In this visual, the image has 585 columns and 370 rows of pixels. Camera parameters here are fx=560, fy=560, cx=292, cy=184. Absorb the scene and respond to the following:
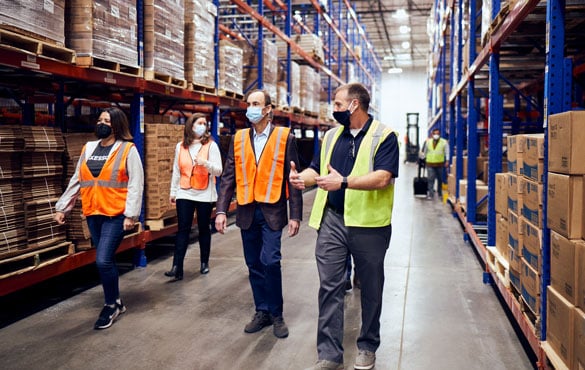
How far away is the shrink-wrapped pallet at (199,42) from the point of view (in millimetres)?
8078

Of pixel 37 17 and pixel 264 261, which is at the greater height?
pixel 37 17

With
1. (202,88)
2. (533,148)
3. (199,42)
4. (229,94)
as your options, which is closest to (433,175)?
(229,94)

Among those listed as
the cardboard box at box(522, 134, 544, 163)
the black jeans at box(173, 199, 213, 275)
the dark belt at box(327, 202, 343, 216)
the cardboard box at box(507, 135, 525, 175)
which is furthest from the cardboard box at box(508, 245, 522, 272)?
the black jeans at box(173, 199, 213, 275)

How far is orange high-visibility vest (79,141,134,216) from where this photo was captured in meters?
4.60

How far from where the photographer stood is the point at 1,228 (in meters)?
4.77

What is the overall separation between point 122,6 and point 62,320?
11.2 ft

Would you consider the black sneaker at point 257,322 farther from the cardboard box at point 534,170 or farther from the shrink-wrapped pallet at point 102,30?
the shrink-wrapped pallet at point 102,30

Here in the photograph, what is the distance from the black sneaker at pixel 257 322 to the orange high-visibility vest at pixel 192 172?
6.69ft

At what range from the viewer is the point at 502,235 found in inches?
216

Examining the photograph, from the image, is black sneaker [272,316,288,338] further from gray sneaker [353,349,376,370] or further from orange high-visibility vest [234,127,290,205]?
orange high-visibility vest [234,127,290,205]

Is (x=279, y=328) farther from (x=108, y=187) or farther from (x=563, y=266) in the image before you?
(x=563, y=266)

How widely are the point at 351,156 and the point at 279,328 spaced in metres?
1.62

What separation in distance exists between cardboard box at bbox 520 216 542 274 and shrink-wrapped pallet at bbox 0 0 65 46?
14.3ft

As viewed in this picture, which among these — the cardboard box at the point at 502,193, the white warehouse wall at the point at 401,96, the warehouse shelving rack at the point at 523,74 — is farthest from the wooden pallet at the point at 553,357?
the white warehouse wall at the point at 401,96
